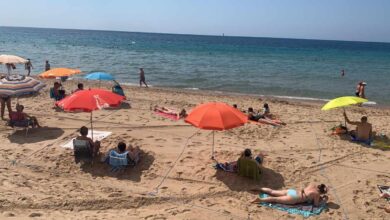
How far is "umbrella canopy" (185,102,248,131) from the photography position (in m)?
7.30

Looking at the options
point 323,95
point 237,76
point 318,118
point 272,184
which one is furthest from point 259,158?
point 237,76

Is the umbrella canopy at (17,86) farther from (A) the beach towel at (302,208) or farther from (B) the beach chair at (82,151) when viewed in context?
(A) the beach towel at (302,208)

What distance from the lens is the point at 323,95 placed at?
22234mm

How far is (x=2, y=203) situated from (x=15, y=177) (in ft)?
4.33

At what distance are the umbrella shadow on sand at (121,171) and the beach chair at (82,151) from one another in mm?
206

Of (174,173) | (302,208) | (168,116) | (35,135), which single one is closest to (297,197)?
(302,208)

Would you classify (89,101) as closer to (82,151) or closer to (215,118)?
(82,151)

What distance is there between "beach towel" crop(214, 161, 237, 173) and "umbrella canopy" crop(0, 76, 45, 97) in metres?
5.83

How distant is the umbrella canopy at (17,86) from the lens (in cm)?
970

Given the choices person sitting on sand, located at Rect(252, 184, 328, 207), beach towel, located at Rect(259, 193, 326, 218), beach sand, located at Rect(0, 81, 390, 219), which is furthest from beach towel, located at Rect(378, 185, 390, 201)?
Result: beach towel, located at Rect(259, 193, 326, 218)

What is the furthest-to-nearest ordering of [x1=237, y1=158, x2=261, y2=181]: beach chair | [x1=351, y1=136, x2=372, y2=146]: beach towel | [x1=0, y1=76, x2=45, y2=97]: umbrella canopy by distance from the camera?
[x1=351, y1=136, x2=372, y2=146]: beach towel < [x1=0, y1=76, x2=45, y2=97]: umbrella canopy < [x1=237, y1=158, x2=261, y2=181]: beach chair

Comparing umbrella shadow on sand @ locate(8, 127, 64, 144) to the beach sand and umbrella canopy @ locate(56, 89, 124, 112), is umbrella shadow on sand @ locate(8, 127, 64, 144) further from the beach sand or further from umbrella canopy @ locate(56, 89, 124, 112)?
umbrella canopy @ locate(56, 89, 124, 112)

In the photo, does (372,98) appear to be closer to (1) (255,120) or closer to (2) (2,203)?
(1) (255,120)

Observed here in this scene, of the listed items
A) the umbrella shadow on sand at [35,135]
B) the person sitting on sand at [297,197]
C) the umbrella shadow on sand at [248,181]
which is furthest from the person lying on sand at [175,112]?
the person sitting on sand at [297,197]
